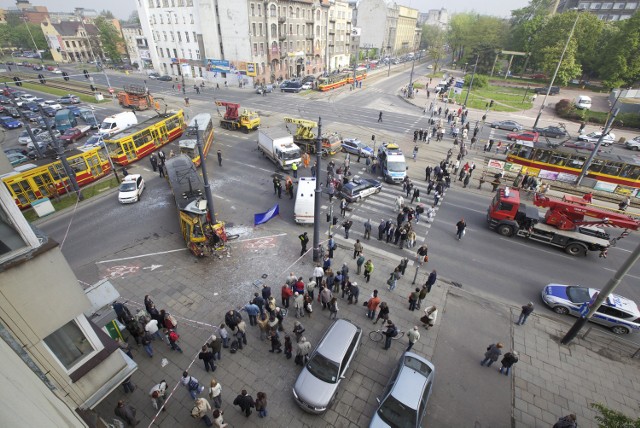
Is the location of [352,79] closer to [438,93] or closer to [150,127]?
[438,93]

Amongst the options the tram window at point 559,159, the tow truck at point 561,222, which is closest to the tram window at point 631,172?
the tram window at point 559,159

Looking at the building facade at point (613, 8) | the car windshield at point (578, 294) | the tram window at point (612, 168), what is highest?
the building facade at point (613, 8)

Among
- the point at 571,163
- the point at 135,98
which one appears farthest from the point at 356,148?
the point at 135,98

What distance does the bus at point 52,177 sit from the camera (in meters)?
20.6

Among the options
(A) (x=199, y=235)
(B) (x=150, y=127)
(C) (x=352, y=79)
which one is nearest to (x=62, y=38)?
(C) (x=352, y=79)

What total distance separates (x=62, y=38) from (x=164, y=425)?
126 m

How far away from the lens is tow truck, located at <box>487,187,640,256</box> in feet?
56.0

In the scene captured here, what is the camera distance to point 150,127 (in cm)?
2928

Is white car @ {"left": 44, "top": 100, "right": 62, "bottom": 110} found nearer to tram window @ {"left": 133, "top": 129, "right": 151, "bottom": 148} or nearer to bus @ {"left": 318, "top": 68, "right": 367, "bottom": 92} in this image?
tram window @ {"left": 133, "top": 129, "right": 151, "bottom": 148}

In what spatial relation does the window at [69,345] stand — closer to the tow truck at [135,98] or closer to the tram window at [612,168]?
the tram window at [612,168]

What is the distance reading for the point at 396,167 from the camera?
25.8 m

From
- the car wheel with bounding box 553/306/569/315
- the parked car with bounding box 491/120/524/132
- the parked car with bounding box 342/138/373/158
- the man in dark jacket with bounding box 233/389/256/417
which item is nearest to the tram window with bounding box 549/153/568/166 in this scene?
the parked car with bounding box 491/120/524/132

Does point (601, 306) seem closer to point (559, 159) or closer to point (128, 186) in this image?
point (559, 159)

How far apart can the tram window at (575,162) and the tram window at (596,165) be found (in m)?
0.83
